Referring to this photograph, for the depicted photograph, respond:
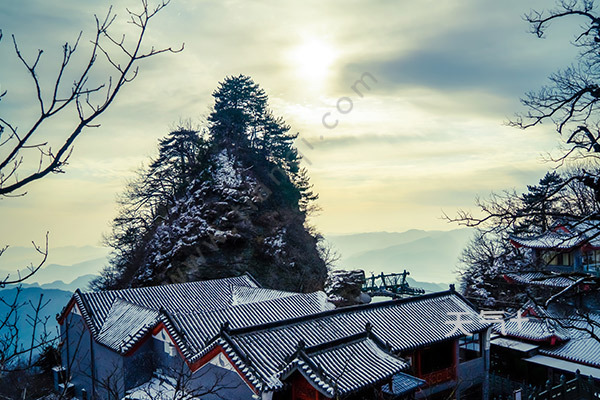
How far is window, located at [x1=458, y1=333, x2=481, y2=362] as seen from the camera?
1652 centimetres

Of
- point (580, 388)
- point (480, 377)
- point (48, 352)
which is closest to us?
point (580, 388)

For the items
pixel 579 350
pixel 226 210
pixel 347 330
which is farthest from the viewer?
pixel 226 210

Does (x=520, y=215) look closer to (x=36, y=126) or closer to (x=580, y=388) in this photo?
(x=36, y=126)

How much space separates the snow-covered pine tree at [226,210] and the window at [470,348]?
11181mm

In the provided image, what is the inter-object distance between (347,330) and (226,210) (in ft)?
50.3

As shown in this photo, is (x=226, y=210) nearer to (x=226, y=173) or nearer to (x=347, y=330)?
(x=226, y=173)

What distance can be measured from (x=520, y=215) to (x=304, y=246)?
2411cm

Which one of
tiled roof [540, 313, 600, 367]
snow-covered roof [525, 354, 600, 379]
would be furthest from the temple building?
tiled roof [540, 313, 600, 367]

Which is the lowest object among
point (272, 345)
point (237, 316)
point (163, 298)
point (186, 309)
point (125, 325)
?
point (272, 345)

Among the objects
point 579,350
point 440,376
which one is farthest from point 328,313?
point 579,350

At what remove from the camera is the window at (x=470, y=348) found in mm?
16516

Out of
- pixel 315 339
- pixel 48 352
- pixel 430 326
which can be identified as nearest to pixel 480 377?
pixel 430 326

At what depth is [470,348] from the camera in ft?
55.2

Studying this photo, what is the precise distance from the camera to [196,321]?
1488 centimetres
